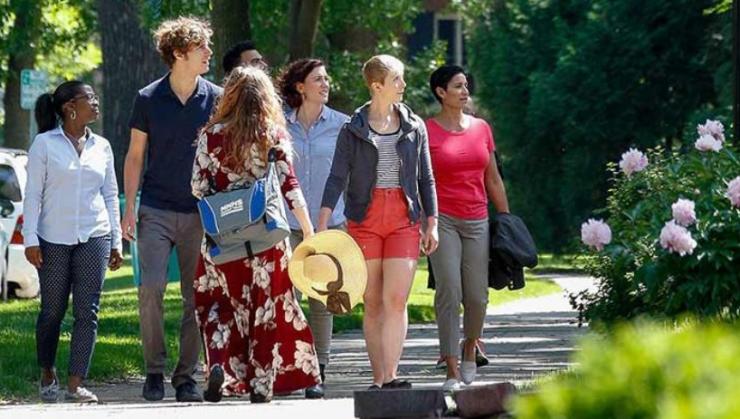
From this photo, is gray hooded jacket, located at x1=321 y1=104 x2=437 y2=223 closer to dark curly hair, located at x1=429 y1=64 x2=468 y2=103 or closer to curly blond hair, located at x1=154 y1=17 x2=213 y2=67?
curly blond hair, located at x1=154 y1=17 x2=213 y2=67

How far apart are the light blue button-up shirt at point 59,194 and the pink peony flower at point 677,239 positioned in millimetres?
2979

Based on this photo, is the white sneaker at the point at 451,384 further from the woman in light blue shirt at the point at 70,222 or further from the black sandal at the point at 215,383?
the woman in light blue shirt at the point at 70,222

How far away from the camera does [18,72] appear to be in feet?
149

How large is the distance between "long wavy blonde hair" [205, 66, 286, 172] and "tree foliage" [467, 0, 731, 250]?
2368cm

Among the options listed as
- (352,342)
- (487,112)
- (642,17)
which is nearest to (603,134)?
(642,17)

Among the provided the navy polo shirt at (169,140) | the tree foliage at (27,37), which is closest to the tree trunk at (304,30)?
the navy polo shirt at (169,140)

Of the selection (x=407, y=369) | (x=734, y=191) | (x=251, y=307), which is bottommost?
(x=407, y=369)

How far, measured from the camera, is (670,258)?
10.5m

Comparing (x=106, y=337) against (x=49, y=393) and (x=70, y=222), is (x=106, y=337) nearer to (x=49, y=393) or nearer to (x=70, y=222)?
(x=49, y=393)

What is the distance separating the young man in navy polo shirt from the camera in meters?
11.0

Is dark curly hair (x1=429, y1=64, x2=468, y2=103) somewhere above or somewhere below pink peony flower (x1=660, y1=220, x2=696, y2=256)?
above

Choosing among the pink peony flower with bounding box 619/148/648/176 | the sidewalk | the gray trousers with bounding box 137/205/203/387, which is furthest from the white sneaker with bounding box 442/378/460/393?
the pink peony flower with bounding box 619/148/648/176

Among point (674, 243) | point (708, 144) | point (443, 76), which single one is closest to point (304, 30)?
point (443, 76)

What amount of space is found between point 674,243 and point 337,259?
160 cm
